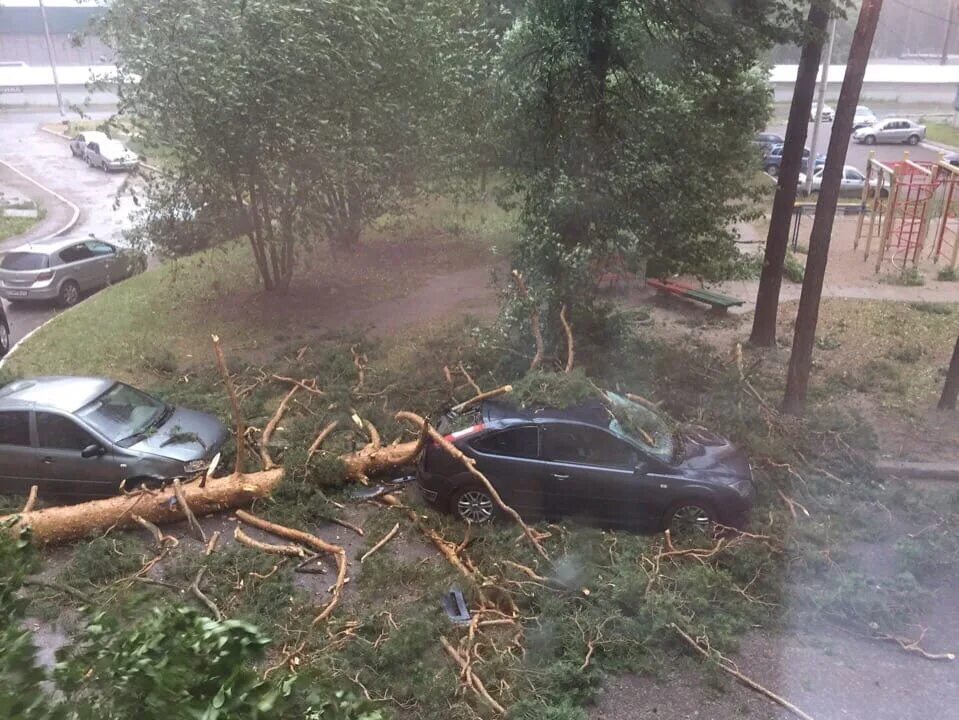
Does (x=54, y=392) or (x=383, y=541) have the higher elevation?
(x=54, y=392)

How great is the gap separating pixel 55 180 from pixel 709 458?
20.7m

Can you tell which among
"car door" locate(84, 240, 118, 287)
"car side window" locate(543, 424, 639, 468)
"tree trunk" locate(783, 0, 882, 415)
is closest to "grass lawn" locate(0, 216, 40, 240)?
"car door" locate(84, 240, 118, 287)

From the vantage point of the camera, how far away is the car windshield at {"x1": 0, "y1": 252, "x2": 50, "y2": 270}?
13.5 m

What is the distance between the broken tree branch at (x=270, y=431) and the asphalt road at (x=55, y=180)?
34.8 ft

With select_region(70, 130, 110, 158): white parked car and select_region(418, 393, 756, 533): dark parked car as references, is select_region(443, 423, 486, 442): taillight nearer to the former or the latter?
select_region(418, 393, 756, 533): dark parked car

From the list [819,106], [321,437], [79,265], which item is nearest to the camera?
[321,437]

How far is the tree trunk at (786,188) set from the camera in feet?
31.6

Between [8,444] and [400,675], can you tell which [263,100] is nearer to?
[8,444]

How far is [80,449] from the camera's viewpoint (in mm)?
7121

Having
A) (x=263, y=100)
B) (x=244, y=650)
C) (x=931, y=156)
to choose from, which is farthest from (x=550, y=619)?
(x=931, y=156)

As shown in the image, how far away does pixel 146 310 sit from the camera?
12.3 meters

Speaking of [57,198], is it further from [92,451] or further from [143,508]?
[143,508]

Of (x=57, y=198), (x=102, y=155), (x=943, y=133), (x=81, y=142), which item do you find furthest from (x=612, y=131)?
(x=943, y=133)

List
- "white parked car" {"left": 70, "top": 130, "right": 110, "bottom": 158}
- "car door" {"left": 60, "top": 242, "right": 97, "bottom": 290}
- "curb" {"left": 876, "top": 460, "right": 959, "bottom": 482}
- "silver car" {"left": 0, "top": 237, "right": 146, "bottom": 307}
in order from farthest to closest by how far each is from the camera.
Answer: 1. "white parked car" {"left": 70, "top": 130, "right": 110, "bottom": 158}
2. "car door" {"left": 60, "top": 242, "right": 97, "bottom": 290}
3. "silver car" {"left": 0, "top": 237, "right": 146, "bottom": 307}
4. "curb" {"left": 876, "top": 460, "right": 959, "bottom": 482}
